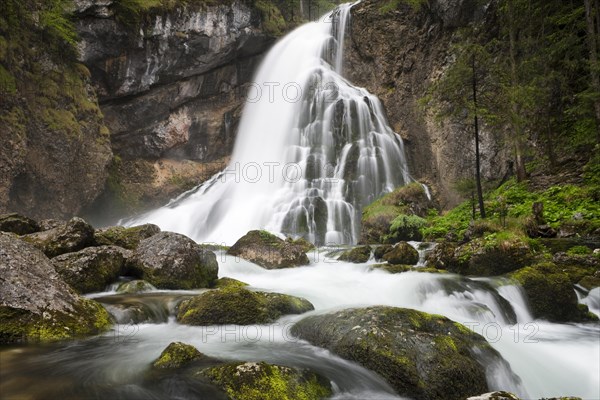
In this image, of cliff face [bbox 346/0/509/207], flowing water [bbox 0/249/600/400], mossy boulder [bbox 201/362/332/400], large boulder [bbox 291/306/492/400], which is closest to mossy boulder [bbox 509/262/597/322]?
flowing water [bbox 0/249/600/400]

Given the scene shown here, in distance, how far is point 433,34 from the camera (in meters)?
24.0

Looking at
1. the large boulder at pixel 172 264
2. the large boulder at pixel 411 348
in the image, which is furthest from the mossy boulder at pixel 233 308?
the large boulder at pixel 172 264

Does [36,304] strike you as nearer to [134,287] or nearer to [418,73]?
[134,287]

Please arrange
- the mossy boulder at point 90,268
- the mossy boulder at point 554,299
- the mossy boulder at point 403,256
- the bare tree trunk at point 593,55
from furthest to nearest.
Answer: the bare tree trunk at point 593,55 → the mossy boulder at point 403,256 → the mossy boulder at point 90,268 → the mossy boulder at point 554,299

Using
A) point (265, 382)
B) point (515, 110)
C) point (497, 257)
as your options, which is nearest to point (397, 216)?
point (515, 110)

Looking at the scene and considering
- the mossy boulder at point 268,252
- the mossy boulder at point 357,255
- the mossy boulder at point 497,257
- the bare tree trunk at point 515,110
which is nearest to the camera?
the mossy boulder at point 497,257

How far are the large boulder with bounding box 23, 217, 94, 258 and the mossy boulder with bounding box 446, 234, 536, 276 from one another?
9478mm

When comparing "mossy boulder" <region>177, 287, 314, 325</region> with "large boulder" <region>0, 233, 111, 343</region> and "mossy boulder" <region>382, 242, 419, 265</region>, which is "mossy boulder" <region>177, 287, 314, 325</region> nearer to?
"large boulder" <region>0, 233, 111, 343</region>

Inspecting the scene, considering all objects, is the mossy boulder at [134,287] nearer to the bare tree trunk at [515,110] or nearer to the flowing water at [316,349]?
the flowing water at [316,349]

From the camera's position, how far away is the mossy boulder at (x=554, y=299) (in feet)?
24.3

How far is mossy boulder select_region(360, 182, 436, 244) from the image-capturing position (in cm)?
1569

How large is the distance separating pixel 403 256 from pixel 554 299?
4.61 meters

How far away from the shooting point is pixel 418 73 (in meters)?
24.6

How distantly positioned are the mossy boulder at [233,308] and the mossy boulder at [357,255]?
6123 mm
